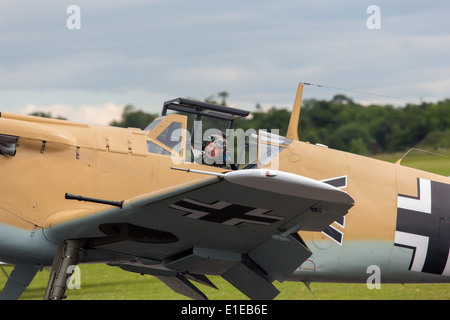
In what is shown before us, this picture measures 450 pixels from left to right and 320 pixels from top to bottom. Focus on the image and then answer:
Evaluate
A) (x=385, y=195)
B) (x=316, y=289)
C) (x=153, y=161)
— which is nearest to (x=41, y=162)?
(x=153, y=161)

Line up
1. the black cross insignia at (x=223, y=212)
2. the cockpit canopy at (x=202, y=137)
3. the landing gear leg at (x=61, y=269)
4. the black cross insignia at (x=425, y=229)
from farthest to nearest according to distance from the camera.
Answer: the black cross insignia at (x=425, y=229)
the cockpit canopy at (x=202, y=137)
the landing gear leg at (x=61, y=269)
the black cross insignia at (x=223, y=212)

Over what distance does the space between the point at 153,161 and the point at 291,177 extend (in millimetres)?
2485

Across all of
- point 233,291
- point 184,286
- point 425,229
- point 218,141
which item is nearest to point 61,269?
point 218,141

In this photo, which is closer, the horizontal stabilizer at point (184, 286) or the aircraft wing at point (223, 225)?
the aircraft wing at point (223, 225)

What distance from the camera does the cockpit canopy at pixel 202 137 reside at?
24.1 ft

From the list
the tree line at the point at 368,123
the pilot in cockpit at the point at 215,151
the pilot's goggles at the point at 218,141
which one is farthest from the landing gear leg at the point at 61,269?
the tree line at the point at 368,123

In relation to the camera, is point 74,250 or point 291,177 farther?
point 74,250

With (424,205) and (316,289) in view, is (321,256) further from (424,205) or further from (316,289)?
(316,289)

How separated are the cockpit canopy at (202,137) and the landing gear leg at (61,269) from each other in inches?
51.2

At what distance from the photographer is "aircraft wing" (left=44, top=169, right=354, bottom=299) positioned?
17.1ft

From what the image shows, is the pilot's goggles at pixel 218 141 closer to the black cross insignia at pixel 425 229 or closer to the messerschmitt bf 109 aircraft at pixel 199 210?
the messerschmitt bf 109 aircraft at pixel 199 210

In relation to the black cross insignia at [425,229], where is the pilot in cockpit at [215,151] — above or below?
above

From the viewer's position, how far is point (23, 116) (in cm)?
725

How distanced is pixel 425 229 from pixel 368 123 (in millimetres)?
26416
